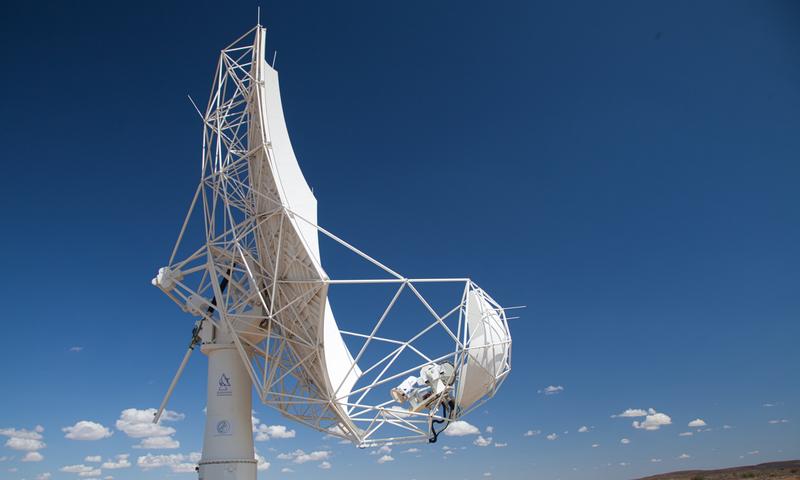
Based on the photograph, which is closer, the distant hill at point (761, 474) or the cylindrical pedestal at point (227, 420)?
the cylindrical pedestal at point (227, 420)

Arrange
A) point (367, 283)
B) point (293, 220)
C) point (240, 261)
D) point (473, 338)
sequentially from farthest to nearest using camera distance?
1. point (240, 261)
2. point (473, 338)
3. point (293, 220)
4. point (367, 283)

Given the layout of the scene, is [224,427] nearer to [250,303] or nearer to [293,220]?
[250,303]

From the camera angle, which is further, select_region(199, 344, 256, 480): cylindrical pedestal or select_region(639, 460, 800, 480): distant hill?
select_region(639, 460, 800, 480): distant hill

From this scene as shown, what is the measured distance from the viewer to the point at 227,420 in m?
20.2

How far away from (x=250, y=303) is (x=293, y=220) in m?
4.96

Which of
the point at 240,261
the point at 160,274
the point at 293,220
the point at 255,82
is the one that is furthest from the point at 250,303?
the point at 255,82

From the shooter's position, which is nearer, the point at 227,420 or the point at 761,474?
the point at 227,420

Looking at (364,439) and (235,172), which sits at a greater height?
(235,172)

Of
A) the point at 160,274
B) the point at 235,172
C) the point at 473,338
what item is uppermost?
the point at 235,172

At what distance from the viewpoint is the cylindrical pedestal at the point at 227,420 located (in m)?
19.6

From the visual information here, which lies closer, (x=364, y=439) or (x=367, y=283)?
(x=367, y=283)

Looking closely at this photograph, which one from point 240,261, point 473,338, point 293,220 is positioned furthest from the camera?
point 240,261

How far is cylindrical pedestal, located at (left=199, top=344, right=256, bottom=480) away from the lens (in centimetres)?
1958

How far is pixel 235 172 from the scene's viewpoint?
19.4 m
